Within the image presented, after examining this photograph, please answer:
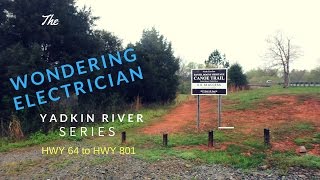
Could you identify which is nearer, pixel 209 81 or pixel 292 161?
pixel 292 161

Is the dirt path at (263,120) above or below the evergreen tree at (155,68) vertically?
below

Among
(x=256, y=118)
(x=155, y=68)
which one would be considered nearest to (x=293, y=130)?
(x=256, y=118)

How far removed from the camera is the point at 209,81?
12.5 metres

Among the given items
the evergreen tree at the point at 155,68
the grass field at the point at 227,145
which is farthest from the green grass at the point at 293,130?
the evergreen tree at the point at 155,68

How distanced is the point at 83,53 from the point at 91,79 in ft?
4.65

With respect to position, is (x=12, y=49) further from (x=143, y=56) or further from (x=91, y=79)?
(x=143, y=56)

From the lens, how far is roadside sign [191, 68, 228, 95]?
12391mm

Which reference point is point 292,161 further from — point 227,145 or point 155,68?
point 155,68

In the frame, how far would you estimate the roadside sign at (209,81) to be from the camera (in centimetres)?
1239

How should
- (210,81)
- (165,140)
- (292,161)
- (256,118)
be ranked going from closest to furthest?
(292,161), (165,140), (210,81), (256,118)

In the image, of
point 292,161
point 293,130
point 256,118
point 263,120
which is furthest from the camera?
point 256,118

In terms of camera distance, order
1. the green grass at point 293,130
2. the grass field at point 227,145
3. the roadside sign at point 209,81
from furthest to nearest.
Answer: the roadside sign at point 209,81 → the green grass at point 293,130 → the grass field at point 227,145

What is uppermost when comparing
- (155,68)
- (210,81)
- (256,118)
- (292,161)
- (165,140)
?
(155,68)

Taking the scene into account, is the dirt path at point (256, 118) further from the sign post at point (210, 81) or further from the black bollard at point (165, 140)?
the black bollard at point (165, 140)
